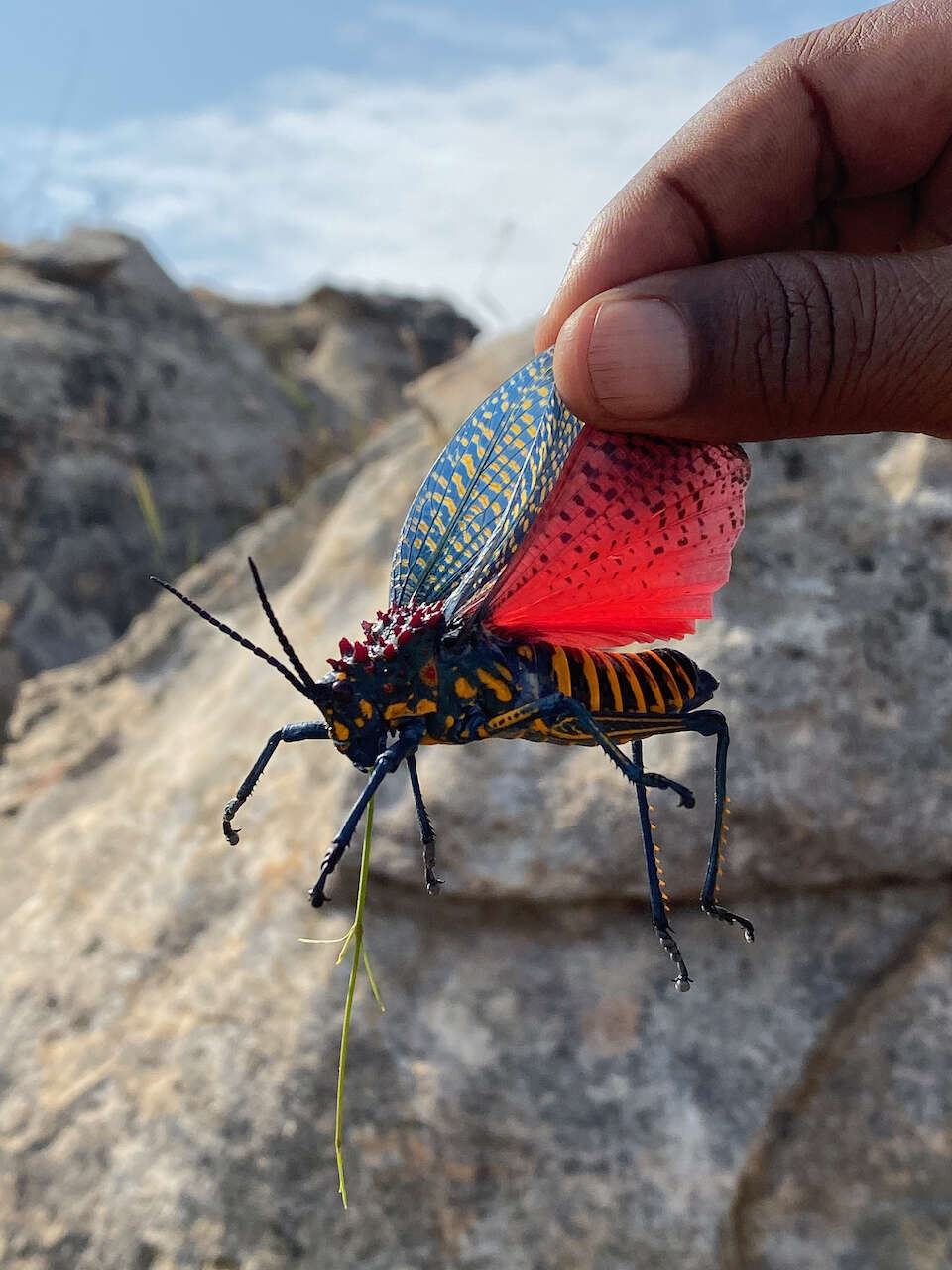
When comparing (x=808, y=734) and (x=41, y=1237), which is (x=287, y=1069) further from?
(x=808, y=734)

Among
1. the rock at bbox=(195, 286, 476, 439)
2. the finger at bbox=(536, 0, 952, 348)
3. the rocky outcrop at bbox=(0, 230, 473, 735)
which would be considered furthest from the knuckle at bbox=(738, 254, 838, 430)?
the rock at bbox=(195, 286, 476, 439)

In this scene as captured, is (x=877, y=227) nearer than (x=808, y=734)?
Yes

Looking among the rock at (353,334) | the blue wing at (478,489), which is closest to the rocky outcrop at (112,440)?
the rock at (353,334)

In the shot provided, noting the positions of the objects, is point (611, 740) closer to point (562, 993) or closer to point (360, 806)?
point (360, 806)

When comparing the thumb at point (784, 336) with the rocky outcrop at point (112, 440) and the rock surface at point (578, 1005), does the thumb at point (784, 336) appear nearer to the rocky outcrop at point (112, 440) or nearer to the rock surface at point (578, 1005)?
the rock surface at point (578, 1005)

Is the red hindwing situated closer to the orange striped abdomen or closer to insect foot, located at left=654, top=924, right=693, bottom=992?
the orange striped abdomen

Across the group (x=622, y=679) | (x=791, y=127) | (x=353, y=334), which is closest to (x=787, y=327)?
(x=622, y=679)

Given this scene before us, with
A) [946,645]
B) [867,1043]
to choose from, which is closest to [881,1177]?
[867,1043]
